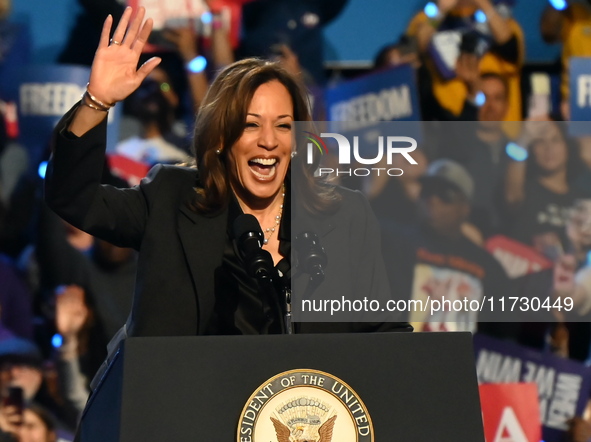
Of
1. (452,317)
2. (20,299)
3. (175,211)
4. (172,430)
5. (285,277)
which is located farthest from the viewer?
(20,299)

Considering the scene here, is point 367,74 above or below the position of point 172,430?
above

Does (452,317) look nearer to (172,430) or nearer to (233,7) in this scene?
(233,7)

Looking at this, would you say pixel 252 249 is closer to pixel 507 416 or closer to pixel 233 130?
pixel 233 130

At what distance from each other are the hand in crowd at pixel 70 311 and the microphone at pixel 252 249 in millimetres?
2184

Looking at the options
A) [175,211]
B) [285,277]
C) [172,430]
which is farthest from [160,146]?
[172,430]

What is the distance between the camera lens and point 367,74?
12.5 ft

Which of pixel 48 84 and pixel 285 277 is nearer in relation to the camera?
pixel 285 277

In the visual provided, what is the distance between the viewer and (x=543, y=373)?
3740 mm

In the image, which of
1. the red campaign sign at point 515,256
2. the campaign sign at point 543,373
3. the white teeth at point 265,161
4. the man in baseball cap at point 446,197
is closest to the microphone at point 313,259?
the white teeth at point 265,161

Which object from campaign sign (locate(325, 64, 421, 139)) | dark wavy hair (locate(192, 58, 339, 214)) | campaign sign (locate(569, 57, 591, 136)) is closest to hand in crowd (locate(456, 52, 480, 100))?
campaign sign (locate(325, 64, 421, 139))

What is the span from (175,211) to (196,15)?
2.22 meters

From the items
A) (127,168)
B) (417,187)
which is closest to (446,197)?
(417,187)

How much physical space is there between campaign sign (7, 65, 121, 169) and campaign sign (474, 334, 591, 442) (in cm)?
177

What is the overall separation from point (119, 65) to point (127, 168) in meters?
2.11
